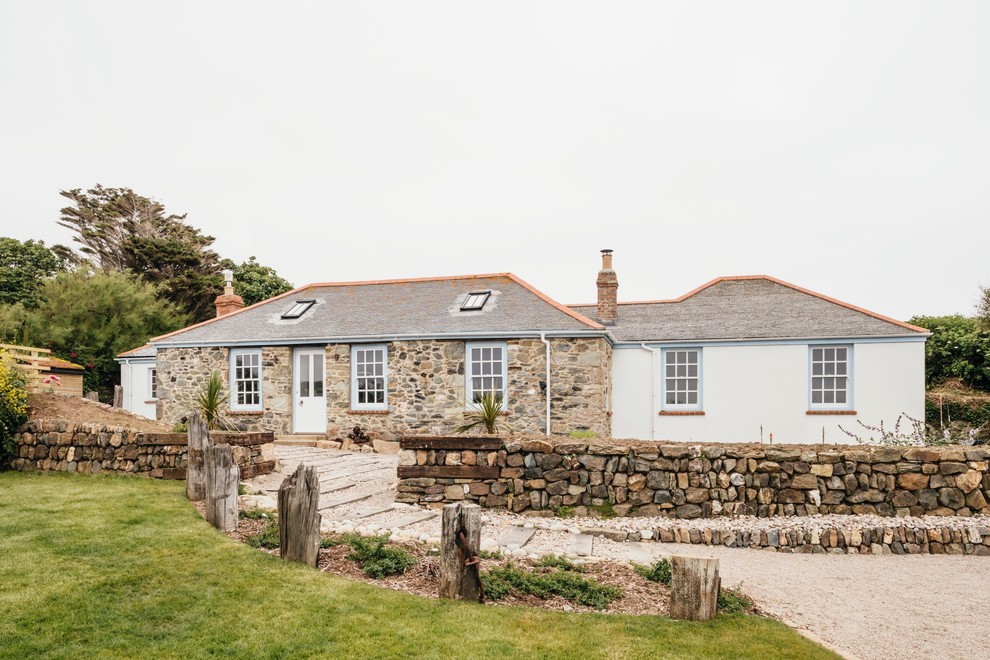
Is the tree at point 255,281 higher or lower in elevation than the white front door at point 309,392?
Answer: higher

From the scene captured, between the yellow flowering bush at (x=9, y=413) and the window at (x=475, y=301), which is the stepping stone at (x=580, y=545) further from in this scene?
the window at (x=475, y=301)

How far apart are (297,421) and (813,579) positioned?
15.0m

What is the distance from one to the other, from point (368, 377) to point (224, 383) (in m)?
4.58

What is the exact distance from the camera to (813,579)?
20.5 ft

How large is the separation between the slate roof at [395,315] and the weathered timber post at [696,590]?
11.2 meters

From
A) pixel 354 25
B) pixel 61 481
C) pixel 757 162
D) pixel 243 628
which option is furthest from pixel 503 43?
pixel 243 628

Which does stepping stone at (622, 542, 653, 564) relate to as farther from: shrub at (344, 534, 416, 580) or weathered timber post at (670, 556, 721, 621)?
shrub at (344, 534, 416, 580)

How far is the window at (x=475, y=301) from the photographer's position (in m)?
17.9

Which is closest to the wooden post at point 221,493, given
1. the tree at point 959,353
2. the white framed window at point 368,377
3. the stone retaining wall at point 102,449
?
the stone retaining wall at point 102,449

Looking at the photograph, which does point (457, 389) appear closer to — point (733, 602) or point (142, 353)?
point (733, 602)

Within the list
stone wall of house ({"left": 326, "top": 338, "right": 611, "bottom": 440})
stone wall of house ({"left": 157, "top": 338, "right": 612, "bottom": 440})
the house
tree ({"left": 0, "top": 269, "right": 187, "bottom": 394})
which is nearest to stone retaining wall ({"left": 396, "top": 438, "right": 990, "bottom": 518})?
stone wall of house ({"left": 157, "top": 338, "right": 612, "bottom": 440})

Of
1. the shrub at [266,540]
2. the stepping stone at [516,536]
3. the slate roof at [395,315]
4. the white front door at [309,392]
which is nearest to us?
the shrub at [266,540]

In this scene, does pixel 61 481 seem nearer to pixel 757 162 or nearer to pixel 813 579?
pixel 813 579

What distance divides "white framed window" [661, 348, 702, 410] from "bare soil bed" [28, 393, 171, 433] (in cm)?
1260
